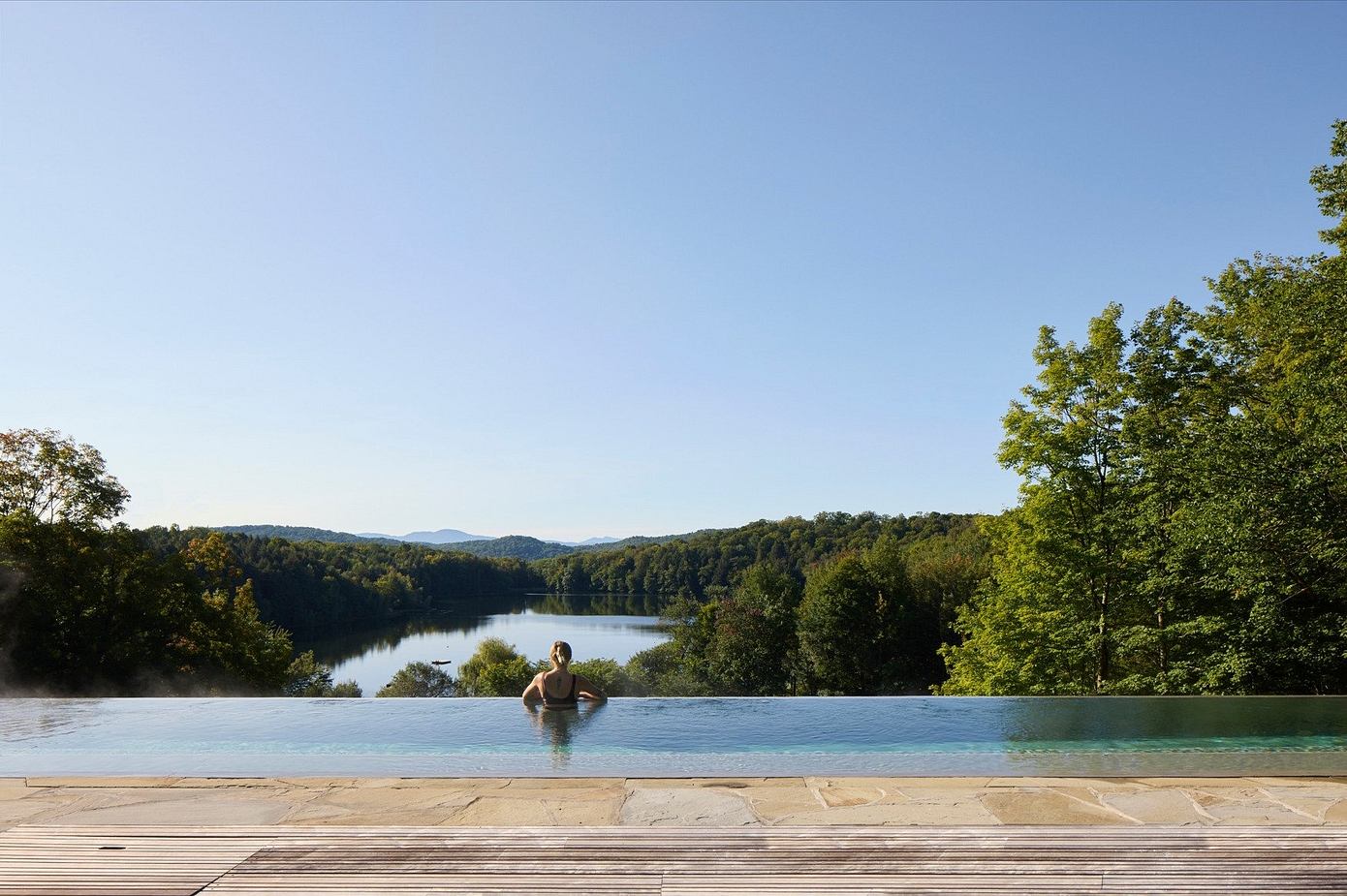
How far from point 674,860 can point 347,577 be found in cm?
9169

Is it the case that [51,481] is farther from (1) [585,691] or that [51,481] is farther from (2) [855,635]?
A: (2) [855,635]

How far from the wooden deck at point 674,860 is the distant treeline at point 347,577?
22.5 meters

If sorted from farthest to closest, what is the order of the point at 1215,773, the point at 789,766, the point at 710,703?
the point at 710,703
the point at 789,766
the point at 1215,773

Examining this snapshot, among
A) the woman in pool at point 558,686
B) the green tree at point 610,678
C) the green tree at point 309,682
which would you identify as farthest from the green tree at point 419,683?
the woman in pool at point 558,686

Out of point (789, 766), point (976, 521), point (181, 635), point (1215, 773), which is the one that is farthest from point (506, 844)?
point (181, 635)

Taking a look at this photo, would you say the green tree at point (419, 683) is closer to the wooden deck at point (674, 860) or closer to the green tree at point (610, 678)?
the green tree at point (610, 678)

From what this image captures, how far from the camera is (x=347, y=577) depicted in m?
87.7

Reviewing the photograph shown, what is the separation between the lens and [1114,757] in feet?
19.3

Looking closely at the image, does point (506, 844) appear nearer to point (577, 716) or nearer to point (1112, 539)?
point (577, 716)

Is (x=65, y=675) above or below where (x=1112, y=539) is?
below

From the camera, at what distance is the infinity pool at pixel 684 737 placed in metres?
5.62

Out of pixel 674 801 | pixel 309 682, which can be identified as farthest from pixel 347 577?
pixel 674 801

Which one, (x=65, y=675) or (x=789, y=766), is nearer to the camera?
(x=789, y=766)

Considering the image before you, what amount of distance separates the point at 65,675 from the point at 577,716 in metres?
16.6
